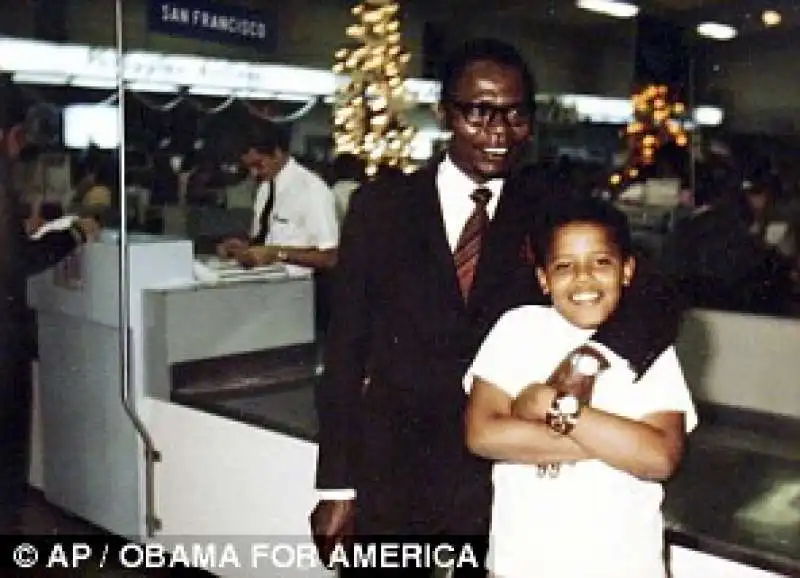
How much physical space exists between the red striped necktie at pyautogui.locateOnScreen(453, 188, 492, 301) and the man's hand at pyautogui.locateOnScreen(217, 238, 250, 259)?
4.08 ft

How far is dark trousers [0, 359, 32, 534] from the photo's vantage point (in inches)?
112

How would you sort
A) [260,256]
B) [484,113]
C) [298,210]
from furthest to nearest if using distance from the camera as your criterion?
[260,256], [298,210], [484,113]

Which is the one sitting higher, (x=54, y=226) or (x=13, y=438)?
(x=54, y=226)

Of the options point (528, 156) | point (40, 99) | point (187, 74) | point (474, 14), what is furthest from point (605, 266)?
point (40, 99)

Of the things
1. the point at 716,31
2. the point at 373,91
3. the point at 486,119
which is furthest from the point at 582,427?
the point at 373,91

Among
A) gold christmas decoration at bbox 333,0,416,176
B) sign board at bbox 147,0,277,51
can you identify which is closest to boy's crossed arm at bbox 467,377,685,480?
gold christmas decoration at bbox 333,0,416,176

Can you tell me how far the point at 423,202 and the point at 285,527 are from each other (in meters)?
1.06

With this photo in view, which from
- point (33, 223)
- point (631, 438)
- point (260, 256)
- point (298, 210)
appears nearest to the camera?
point (631, 438)

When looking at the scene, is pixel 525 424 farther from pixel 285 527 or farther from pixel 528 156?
pixel 285 527

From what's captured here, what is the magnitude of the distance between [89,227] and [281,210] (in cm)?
67

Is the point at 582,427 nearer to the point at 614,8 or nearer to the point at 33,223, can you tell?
the point at 614,8

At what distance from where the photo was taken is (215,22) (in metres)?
2.57

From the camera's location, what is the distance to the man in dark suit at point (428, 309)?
Answer: 143cm

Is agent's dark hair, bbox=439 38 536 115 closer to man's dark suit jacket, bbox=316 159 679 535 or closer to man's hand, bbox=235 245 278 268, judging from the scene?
man's dark suit jacket, bbox=316 159 679 535
